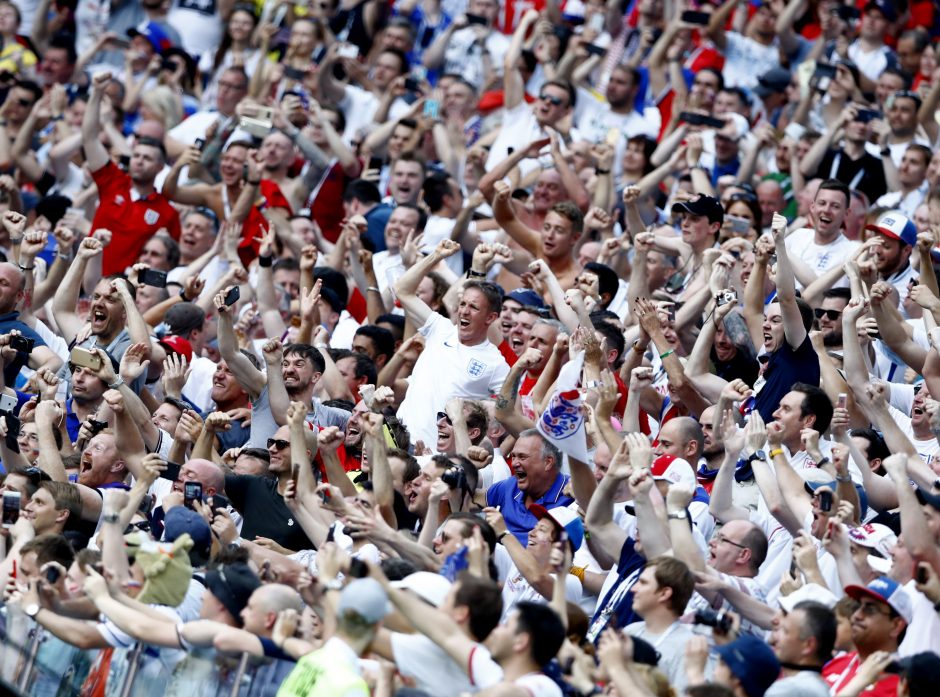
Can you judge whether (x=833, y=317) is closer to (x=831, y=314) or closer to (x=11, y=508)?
(x=831, y=314)

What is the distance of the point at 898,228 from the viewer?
11305 mm

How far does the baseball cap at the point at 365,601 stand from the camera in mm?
6273

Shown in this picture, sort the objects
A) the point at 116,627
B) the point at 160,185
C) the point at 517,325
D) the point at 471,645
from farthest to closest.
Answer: the point at 160,185 → the point at 517,325 → the point at 116,627 → the point at 471,645

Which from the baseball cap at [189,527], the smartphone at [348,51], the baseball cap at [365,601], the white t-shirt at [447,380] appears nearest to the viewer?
the baseball cap at [365,601]

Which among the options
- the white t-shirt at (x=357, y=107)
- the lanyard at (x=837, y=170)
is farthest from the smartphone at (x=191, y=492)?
the white t-shirt at (x=357, y=107)

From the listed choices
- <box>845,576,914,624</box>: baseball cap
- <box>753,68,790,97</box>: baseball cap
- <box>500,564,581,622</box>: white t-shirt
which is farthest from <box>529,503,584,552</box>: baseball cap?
<box>753,68,790,97</box>: baseball cap

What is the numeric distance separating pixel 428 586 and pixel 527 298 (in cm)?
431

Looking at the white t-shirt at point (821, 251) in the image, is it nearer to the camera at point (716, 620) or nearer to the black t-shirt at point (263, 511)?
the black t-shirt at point (263, 511)

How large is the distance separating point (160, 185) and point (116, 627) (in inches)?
333

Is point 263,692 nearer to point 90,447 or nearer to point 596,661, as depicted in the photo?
point 596,661

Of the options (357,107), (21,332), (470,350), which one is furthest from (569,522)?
(357,107)

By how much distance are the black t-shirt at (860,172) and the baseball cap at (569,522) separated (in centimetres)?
608

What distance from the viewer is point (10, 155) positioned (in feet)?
50.3

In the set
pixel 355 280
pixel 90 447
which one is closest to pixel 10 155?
pixel 355 280
